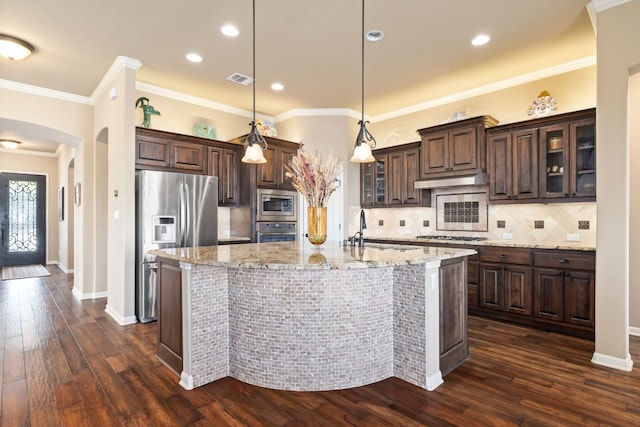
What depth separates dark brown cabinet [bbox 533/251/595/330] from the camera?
11.2 feet

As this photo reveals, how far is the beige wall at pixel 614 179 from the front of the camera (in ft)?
9.02

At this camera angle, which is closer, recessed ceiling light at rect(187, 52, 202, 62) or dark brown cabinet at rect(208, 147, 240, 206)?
recessed ceiling light at rect(187, 52, 202, 62)

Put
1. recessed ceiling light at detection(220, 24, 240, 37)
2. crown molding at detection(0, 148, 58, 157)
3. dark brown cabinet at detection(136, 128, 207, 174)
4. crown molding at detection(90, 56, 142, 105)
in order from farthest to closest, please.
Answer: crown molding at detection(0, 148, 58, 157) → dark brown cabinet at detection(136, 128, 207, 174) → crown molding at detection(90, 56, 142, 105) → recessed ceiling light at detection(220, 24, 240, 37)

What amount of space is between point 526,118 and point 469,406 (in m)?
3.74

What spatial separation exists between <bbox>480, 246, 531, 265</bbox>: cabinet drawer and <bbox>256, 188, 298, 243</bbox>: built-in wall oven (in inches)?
111

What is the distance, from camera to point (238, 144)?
17.3 ft

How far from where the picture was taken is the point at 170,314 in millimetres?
2738

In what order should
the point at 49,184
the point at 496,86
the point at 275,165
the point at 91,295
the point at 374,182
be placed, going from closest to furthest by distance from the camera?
the point at 496,86
the point at 91,295
the point at 275,165
the point at 374,182
the point at 49,184

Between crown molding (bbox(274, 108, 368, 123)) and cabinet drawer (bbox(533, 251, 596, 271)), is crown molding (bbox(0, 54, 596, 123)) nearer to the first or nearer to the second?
crown molding (bbox(274, 108, 368, 123))

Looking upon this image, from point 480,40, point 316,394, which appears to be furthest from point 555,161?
point 316,394

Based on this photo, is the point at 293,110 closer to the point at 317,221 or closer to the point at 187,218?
Result: the point at 187,218

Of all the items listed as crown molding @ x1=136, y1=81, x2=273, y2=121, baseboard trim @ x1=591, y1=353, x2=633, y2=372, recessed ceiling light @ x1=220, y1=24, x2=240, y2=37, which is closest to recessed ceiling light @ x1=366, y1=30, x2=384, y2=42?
recessed ceiling light @ x1=220, y1=24, x2=240, y2=37

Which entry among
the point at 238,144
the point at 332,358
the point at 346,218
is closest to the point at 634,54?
the point at 332,358

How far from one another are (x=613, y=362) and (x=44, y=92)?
7082 mm
